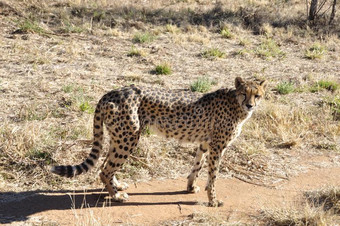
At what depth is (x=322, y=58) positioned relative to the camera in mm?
11930

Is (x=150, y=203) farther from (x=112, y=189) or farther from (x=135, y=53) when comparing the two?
(x=135, y=53)

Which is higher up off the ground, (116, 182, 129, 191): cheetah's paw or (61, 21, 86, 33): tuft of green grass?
(61, 21, 86, 33): tuft of green grass

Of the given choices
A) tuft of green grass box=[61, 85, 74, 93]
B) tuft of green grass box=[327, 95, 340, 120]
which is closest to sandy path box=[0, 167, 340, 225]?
tuft of green grass box=[327, 95, 340, 120]

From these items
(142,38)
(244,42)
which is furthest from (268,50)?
(142,38)

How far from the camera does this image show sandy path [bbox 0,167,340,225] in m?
4.73

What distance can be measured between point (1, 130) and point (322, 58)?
876 cm

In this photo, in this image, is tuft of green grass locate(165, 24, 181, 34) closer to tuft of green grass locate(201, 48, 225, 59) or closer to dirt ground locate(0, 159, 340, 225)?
tuft of green grass locate(201, 48, 225, 59)

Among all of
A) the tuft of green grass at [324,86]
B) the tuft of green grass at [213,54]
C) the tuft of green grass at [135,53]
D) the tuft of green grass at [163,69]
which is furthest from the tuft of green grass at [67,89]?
the tuft of green grass at [324,86]

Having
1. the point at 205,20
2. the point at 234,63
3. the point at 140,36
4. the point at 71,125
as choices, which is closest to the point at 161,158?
the point at 71,125

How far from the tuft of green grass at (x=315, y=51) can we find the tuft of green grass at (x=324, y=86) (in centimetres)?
251

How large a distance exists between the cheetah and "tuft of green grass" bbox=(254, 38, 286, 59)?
6798 millimetres

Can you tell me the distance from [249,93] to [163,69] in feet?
16.0

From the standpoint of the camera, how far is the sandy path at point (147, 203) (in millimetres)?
4730

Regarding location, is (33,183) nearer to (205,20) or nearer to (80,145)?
(80,145)
